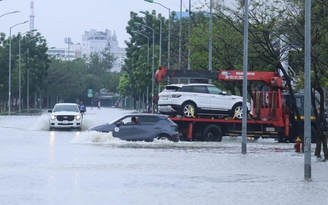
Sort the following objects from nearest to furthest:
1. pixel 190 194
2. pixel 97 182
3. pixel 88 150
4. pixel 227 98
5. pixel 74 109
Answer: pixel 190 194 → pixel 97 182 → pixel 88 150 → pixel 227 98 → pixel 74 109

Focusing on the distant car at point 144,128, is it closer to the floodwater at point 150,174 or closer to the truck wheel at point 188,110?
Answer: the floodwater at point 150,174

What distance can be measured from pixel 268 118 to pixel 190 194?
24424 mm

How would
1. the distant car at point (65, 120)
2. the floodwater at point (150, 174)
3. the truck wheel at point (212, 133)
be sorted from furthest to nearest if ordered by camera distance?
1. the distant car at point (65, 120)
2. the truck wheel at point (212, 133)
3. the floodwater at point (150, 174)

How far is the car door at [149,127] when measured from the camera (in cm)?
3769

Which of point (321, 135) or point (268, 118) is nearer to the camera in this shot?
point (321, 135)

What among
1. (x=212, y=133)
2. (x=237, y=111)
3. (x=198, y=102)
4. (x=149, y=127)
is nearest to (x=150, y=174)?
(x=149, y=127)

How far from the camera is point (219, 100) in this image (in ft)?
139

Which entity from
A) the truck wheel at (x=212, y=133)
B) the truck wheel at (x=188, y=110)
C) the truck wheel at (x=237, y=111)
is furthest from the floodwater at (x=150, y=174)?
the truck wheel at (x=237, y=111)

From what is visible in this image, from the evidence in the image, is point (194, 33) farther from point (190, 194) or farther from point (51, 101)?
Answer: point (51, 101)

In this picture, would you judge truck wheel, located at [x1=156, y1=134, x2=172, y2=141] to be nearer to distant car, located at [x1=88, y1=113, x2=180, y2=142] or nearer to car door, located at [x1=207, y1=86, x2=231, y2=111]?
distant car, located at [x1=88, y1=113, x2=180, y2=142]

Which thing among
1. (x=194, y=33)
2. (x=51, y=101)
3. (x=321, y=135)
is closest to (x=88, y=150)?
(x=321, y=135)

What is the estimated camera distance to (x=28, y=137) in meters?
43.2

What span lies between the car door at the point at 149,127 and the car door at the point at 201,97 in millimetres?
4518

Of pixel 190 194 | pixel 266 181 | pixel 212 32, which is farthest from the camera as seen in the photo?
pixel 212 32
